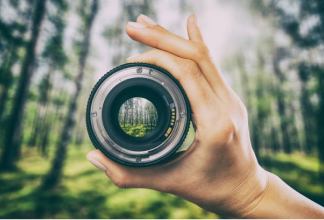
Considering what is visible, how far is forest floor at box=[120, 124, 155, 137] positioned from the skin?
0.27 meters

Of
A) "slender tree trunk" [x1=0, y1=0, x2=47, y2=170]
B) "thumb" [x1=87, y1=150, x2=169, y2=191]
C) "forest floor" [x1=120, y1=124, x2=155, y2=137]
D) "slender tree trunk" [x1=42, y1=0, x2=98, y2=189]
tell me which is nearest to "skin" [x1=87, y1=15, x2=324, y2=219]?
"thumb" [x1=87, y1=150, x2=169, y2=191]

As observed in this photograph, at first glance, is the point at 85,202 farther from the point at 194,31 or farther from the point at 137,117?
the point at 194,31

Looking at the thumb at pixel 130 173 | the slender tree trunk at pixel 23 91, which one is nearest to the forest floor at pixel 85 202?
the slender tree trunk at pixel 23 91

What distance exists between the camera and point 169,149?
151cm

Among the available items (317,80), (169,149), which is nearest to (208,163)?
Answer: (169,149)

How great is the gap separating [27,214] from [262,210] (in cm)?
→ 842

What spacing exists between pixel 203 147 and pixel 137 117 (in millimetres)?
563

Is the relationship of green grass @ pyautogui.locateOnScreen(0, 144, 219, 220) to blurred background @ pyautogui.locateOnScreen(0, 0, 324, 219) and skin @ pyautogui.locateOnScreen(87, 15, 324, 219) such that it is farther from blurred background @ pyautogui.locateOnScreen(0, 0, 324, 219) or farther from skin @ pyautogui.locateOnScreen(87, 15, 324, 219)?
skin @ pyautogui.locateOnScreen(87, 15, 324, 219)

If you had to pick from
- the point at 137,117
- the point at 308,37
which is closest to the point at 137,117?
the point at 137,117

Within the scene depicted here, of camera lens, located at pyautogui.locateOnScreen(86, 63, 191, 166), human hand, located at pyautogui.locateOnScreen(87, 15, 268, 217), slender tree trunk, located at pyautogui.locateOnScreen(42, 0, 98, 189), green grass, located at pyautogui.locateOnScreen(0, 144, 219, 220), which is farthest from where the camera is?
slender tree trunk, located at pyautogui.locateOnScreen(42, 0, 98, 189)

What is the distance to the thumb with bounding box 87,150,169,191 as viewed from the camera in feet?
5.09

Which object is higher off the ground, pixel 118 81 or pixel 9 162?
pixel 118 81

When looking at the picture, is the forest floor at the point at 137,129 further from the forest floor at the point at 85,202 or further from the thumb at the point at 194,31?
the forest floor at the point at 85,202

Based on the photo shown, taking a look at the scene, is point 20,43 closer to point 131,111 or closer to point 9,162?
point 9,162
